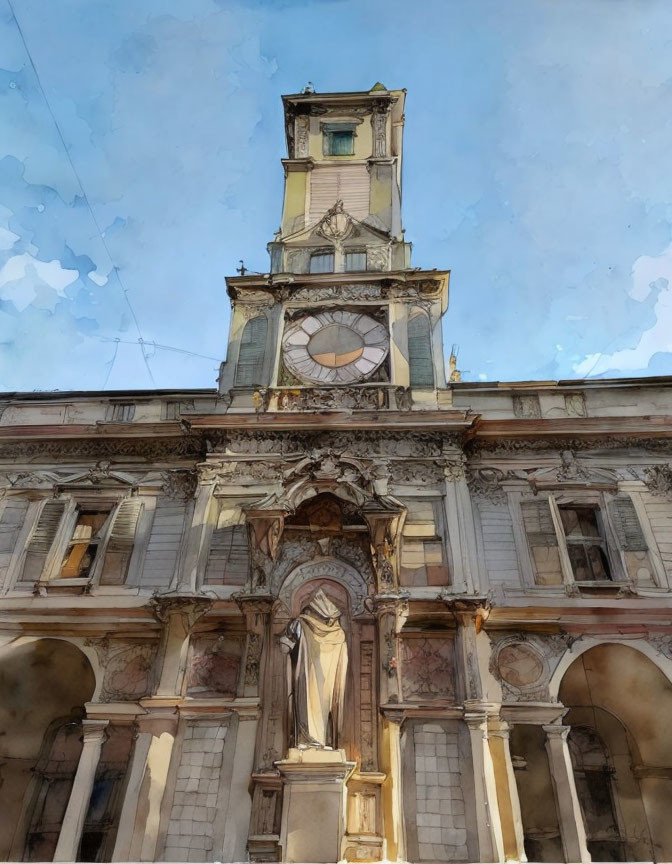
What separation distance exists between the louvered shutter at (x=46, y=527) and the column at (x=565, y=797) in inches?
368

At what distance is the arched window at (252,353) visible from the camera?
50.4 ft

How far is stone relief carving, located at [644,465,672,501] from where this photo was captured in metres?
13.2

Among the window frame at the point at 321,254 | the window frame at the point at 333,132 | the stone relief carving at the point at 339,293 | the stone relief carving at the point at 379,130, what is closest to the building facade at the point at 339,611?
the stone relief carving at the point at 339,293

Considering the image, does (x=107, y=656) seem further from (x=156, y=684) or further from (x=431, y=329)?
(x=431, y=329)

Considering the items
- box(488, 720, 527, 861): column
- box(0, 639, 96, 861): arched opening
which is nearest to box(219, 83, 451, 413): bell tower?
box(0, 639, 96, 861): arched opening

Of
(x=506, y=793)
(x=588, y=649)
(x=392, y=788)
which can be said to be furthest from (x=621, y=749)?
(x=392, y=788)

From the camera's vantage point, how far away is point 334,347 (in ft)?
51.6

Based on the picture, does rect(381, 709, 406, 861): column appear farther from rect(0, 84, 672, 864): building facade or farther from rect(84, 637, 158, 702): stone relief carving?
rect(84, 637, 158, 702): stone relief carving

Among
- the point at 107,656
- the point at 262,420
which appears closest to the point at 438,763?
the point at 107,656

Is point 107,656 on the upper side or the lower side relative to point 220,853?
upper

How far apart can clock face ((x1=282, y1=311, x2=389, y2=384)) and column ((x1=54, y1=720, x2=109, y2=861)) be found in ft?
26.0

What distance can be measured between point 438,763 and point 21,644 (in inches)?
284

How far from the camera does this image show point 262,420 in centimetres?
1386

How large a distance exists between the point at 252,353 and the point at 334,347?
187 cm
